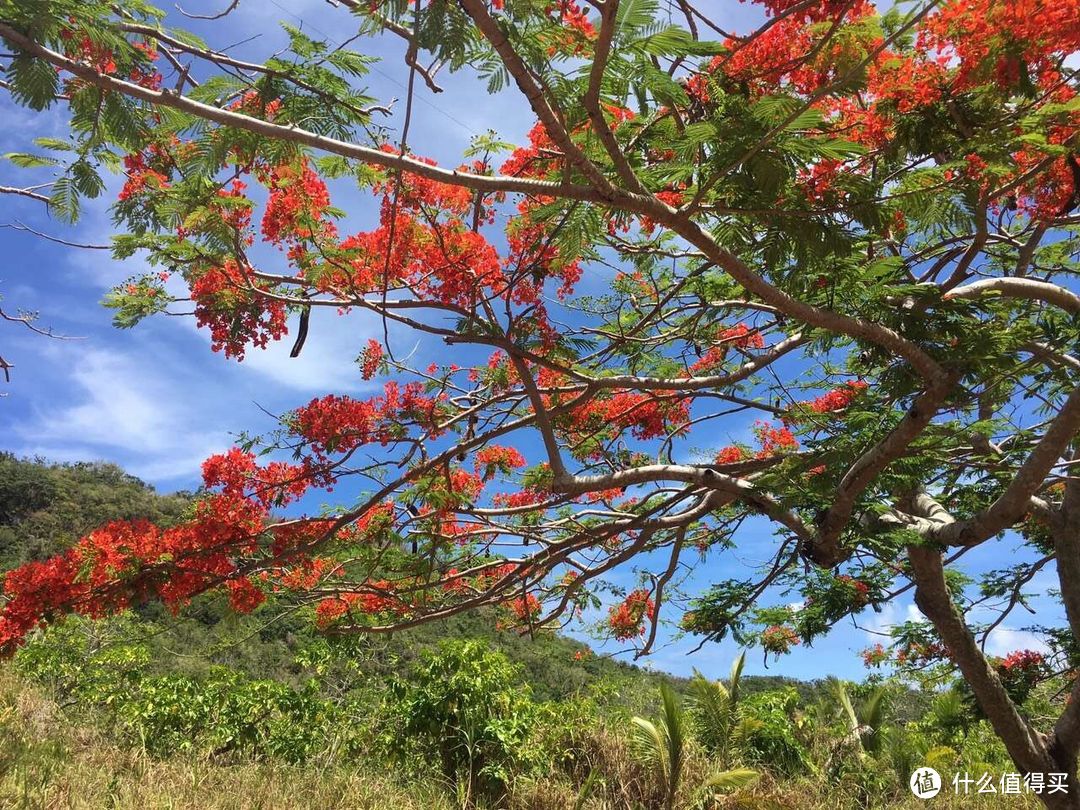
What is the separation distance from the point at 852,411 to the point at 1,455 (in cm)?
3131

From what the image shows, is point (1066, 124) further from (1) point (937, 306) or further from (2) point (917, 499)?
(2) point (917, 499)

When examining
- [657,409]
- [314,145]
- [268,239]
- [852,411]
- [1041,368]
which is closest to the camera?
A: [314,145]

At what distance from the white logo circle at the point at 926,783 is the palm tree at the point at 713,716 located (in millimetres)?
2297

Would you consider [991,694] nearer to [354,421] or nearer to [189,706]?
[354,421]

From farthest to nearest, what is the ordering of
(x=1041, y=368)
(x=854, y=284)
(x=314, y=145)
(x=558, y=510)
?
(x=558, y=510)
(x=1041, y=368)
(x=854, y=284)
(x=314, y=145)

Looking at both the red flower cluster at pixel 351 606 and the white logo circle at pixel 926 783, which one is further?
the white logo circle at pixel 926 783

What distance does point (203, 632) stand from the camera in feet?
62.7

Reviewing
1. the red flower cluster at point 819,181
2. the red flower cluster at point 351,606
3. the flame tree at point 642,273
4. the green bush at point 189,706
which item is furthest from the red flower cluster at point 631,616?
the red flower cluster at point 819,181

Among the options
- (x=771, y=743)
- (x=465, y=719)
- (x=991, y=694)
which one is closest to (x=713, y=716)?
(x=771, y=743)

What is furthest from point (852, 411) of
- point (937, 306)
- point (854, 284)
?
point (854, 284)

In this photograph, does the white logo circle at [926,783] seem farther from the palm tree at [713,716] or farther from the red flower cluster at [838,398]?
the red flower cluster at [838,398]

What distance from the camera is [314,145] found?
8.15 feet

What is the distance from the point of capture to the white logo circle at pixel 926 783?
30.4 feet

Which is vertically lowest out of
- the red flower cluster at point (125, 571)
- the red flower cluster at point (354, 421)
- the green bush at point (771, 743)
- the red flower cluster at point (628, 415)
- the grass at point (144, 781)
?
the grass at point (144, 781)
